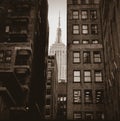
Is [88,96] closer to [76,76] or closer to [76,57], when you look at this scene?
[76,76]

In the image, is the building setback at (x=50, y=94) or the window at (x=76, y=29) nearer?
the window at (x=76, y=29)

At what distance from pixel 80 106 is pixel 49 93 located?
3841cm

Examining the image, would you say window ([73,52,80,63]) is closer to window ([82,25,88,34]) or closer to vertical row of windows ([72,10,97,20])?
window ([82,25,88,34])

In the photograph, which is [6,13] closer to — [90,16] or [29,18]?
[29,18]

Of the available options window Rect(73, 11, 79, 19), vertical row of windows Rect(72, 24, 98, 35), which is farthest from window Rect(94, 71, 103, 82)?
window Rect(73, 11, 79, 19)

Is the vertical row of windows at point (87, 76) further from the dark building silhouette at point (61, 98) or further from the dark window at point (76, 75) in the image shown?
the dark building silhouette at point (61, 98)

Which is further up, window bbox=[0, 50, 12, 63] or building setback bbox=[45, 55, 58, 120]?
window bbox=[0, 50, 12, 63]

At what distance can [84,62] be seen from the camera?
1786 inches

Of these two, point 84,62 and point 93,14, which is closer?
point 84,62

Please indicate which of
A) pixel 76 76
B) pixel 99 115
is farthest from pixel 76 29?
pixel 99 115

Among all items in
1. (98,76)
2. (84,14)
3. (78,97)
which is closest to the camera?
(78,97)

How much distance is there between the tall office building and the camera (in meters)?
42.1

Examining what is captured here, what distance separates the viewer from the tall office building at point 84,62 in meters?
42.1

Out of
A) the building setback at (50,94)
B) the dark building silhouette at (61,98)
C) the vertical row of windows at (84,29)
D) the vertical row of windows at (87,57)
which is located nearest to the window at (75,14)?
the vertical row of windows at (84,29)
